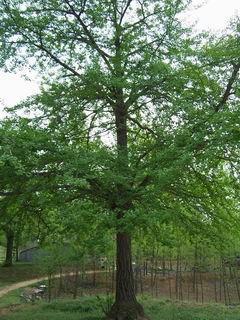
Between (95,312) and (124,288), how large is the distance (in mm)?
2642

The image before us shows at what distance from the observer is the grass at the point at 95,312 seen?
13914 millimetres

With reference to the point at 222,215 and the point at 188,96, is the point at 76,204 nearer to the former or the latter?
the point at 188,96

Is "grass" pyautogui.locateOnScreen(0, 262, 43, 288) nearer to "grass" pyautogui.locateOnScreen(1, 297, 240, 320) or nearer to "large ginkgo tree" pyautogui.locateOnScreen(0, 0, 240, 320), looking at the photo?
"grass" pyautogui.locateOnScreen(1, 297, 240, 320)

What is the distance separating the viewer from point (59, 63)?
13750 mm

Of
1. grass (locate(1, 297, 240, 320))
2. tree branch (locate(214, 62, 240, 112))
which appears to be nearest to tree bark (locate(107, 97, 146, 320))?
grass (locate(1, 297, 240, 320))

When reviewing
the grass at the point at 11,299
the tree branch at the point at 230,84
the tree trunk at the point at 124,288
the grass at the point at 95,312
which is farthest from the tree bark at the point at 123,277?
the grass at the point at 11,299

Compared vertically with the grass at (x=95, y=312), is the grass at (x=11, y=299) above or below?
below

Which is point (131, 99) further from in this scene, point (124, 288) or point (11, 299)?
point (11, 299)

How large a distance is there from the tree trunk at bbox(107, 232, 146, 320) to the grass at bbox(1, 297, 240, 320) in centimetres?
61

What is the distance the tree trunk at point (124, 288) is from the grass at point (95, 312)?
609mm

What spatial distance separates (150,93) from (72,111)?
95.4 inches

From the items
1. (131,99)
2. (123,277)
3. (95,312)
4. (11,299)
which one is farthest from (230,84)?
(11,299)

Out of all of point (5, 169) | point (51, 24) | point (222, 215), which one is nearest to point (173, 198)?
point (222, 215)

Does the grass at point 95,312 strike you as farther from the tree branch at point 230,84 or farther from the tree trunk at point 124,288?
the tree branch at point 230,84
